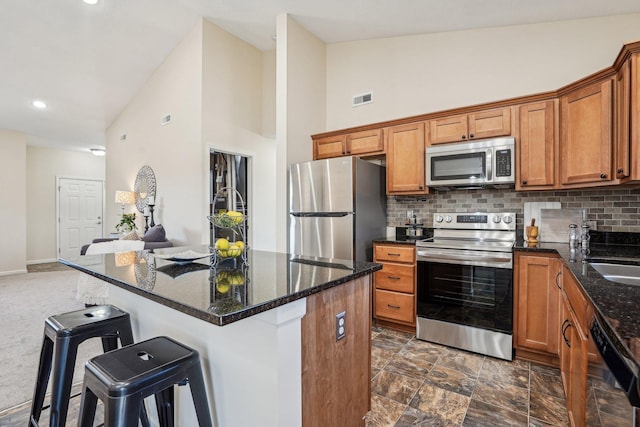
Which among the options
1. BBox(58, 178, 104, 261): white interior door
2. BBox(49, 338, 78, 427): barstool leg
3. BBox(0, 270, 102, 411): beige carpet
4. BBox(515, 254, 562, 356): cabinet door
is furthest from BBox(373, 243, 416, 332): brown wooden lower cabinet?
BBox(58, 178, 104, 261): white interior door

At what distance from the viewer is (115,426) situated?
96cm

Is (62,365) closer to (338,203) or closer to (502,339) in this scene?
(338,203)

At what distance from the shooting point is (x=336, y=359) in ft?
4.47

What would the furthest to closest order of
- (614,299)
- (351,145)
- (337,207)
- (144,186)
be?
(144,186) → (351,145) → (337,207) → (614,299)

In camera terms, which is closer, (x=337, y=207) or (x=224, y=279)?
(x=224, y=279)

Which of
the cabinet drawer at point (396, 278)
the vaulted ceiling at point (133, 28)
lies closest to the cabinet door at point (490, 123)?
the vaulted ceiling at point (133, 28)

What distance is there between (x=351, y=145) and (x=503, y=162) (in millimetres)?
1580

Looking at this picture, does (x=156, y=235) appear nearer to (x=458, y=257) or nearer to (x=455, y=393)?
(x=458, y=257)

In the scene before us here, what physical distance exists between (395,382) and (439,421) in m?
0.42

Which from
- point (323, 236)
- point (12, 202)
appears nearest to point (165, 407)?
point (323, 236)

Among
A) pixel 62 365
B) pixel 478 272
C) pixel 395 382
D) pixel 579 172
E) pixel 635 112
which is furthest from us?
pixel 478 272

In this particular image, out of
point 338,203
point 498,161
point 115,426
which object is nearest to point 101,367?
point 115,426

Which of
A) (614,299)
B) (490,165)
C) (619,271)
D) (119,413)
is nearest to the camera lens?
(119,413)

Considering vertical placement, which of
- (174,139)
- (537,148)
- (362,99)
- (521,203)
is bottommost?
(521,203)
